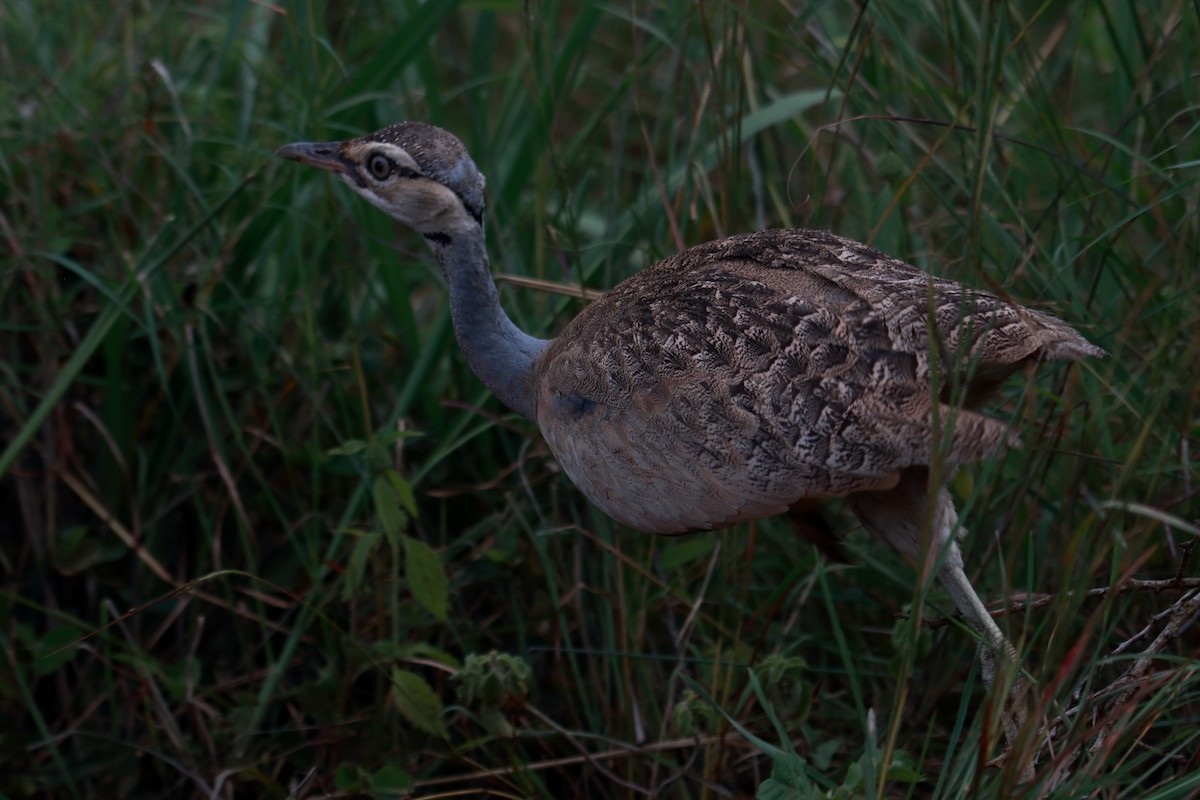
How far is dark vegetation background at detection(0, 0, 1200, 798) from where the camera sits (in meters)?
2.90

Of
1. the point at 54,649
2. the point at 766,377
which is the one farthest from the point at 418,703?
the point at 766,377

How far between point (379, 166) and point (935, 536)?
4.69 ft

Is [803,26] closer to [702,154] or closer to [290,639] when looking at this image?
[702,154]

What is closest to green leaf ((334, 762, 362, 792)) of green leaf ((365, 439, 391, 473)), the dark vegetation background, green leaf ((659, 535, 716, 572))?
the dark vegetation background

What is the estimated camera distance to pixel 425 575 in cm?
288

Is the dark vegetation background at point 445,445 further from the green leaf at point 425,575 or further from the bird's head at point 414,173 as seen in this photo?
the bird's head at point 414,173

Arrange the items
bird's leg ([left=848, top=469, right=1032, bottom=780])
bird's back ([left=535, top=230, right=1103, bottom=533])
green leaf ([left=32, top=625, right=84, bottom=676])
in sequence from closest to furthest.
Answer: bird's back ([left=535, top=230, right=1103, bottom=533]), bird's leg ([left=848, top=469, right=1032, bottom=780]), green leaf ([left=32, top=625, right=84, bottom=676])

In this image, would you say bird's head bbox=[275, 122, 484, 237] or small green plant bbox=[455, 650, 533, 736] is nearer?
small green plant bbox=[455, 650, 533, 736]

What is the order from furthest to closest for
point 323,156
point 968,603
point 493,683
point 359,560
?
point 323,156
point 359,560
point 493,683
point 968,603

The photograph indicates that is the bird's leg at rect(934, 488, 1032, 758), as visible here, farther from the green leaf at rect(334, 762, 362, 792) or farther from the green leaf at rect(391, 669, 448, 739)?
the green leaf at rect(334, 762, 362, 792)

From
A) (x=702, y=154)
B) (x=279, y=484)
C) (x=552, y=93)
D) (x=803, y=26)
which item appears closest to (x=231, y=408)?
(x=279, y=484)

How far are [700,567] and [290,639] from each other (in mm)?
1036

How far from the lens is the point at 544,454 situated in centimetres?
336

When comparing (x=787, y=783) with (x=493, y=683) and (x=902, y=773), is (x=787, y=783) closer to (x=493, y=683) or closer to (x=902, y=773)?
(x=902, y=773)
